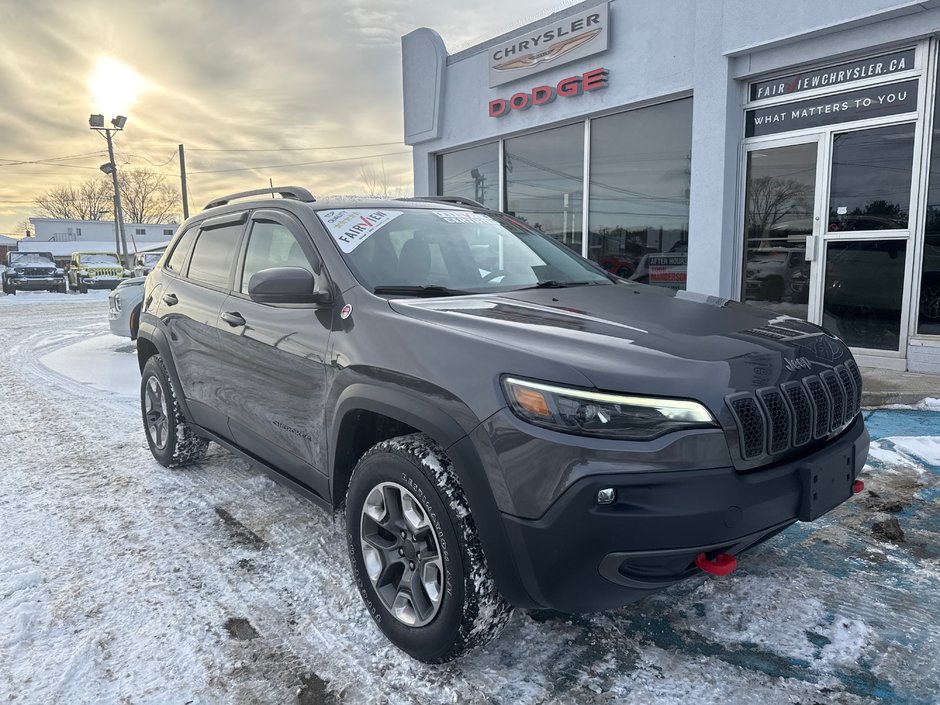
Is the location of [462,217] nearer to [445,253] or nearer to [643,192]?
[445,253]

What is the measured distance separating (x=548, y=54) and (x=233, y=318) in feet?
24.7

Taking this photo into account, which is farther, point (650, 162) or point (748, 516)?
point (650, 162)

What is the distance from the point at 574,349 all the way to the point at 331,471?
1.27m

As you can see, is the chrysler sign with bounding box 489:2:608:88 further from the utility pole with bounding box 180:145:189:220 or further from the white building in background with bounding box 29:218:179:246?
the white building in background with bounding box 29:218:179:246

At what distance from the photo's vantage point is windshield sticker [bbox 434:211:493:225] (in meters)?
3.62

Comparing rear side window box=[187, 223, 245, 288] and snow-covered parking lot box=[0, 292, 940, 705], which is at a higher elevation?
rear side window box=[187, 223, 245, 288]

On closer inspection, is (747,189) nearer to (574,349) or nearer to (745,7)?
(745,7)

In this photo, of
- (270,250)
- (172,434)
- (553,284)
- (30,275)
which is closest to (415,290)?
(553,284)

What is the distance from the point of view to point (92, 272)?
89.8 ft

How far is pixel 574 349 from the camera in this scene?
2098 millimetres

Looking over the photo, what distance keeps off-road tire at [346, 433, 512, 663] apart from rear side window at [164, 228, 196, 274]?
282 centimetres

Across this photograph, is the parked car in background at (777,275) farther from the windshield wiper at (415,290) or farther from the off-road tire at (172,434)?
the off-road tire at (172,434)

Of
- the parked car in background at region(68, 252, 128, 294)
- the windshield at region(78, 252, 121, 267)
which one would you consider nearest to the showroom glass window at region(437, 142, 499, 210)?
the parked car in background at region(68, 252, 128, 294)

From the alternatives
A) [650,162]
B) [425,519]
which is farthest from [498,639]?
[650,162]
